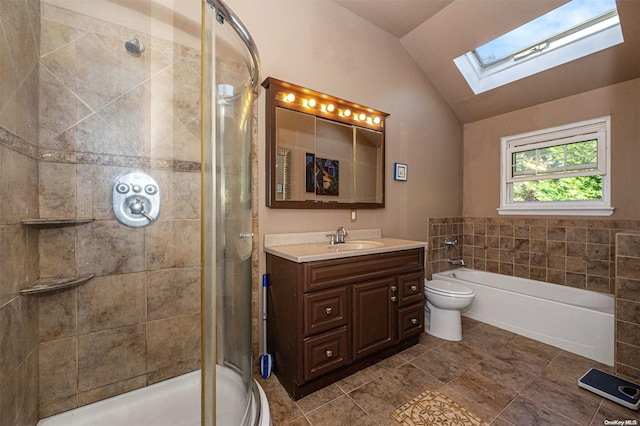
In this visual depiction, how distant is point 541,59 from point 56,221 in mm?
3997

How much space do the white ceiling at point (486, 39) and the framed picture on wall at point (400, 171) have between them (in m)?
1.21

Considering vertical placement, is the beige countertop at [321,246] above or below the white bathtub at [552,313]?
above

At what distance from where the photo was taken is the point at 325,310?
1.59 metres

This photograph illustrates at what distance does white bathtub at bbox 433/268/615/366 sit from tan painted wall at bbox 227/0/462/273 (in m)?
0.94

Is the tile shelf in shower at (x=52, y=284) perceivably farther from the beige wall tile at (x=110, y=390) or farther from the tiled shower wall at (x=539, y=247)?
the tiled shower wall at (x=539, y=247)

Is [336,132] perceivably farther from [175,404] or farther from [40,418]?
[40,418]

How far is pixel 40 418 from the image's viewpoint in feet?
3.86

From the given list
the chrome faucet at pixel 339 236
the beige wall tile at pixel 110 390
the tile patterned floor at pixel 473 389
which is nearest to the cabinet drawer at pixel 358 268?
the chrome faucet at pixel 339 236

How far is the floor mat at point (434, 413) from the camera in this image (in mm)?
1362

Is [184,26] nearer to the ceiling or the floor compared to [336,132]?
nearer to the ceiling

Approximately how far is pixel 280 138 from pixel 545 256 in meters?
3.02

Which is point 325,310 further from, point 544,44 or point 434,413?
point 544,44

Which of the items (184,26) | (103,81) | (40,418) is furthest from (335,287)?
(184,26)

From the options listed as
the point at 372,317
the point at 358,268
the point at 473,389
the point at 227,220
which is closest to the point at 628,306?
the point at 473,389
